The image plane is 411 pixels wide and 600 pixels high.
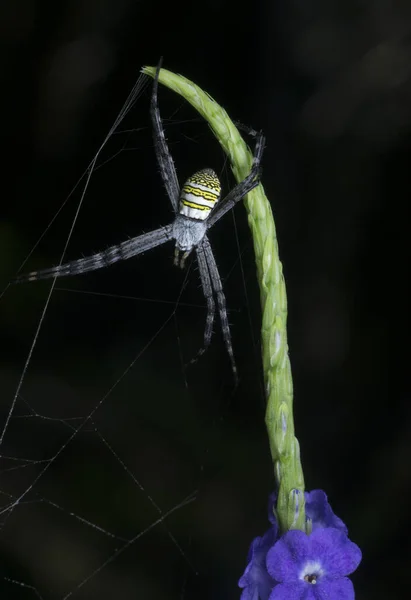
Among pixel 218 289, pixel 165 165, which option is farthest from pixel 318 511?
pixel 218 289

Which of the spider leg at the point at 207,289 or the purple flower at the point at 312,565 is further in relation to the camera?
the spider leg at the point at 207,289

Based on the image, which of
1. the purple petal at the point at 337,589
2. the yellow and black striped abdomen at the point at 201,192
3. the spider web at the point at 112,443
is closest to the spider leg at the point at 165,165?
the yellow and black striped abdomen at the point at 201,192

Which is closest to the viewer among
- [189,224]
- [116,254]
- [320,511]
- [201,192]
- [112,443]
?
[320,511]

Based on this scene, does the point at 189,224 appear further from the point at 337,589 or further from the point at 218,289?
the point at 337,589

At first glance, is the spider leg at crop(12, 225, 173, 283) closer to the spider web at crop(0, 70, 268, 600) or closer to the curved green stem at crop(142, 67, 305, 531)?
the spider web at crop(0, 70, 268, 600)

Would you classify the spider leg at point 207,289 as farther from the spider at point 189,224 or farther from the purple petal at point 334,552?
the purple petal at point 334,552

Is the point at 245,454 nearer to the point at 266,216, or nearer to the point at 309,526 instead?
the point at 309,526
